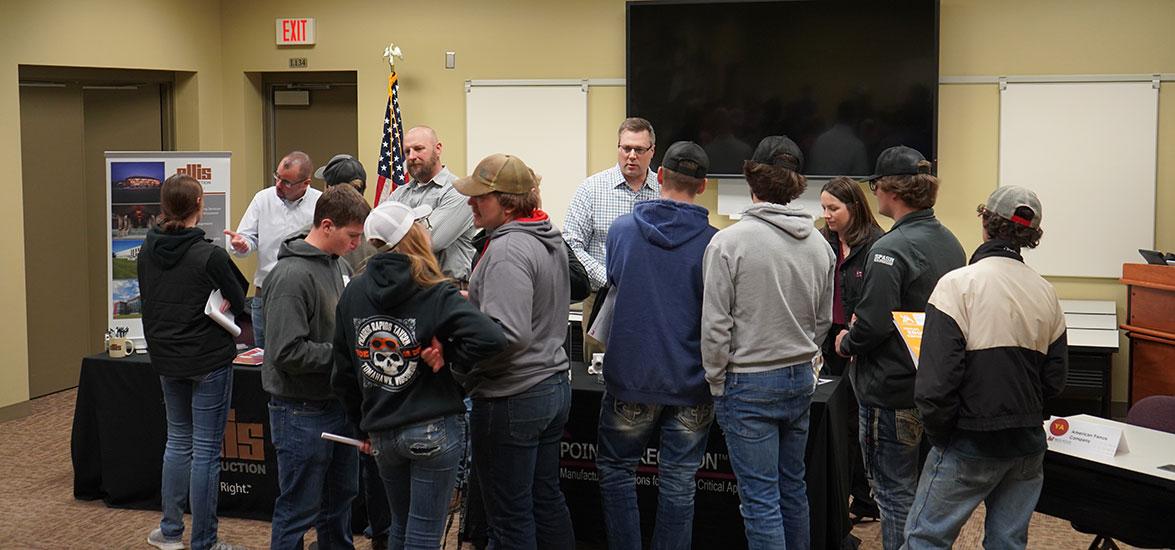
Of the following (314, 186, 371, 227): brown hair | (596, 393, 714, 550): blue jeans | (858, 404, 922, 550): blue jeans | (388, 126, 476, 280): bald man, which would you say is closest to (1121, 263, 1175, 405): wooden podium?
(858, 404, 922, 550): blue jeans

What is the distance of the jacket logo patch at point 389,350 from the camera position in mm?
3035

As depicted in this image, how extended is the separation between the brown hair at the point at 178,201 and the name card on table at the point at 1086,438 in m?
3.01

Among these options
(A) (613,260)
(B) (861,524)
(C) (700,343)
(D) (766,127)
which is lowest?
(B) (861,524)

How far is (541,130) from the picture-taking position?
7.69 m

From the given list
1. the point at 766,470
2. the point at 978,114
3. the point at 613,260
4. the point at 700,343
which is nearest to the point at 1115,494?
the point at 766,470

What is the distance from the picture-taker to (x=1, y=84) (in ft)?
21.9

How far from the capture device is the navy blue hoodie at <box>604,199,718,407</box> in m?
3.48

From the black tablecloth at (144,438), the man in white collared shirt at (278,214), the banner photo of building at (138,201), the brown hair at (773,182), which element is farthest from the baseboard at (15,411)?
the brown hair at (773,182)

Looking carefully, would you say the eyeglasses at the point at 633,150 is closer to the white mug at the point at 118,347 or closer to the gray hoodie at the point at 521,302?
the gray hoodie at the point at 521,302

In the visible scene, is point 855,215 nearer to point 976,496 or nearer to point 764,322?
point 764,322

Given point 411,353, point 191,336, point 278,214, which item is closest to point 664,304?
point 411,353

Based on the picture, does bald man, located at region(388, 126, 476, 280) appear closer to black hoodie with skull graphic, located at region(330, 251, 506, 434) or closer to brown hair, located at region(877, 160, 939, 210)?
black hoodie with skull graphic, located at region(330, 251, 506, 434)

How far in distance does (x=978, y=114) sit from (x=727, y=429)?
14.3 feet

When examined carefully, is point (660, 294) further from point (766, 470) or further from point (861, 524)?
point (861, 524)
